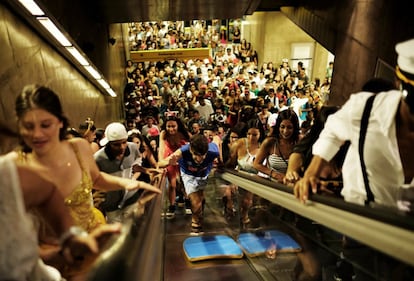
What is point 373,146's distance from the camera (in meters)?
1.40

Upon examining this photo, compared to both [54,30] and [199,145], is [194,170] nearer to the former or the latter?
[199,145]

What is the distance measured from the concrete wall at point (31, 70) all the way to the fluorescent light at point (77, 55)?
9.5 inches

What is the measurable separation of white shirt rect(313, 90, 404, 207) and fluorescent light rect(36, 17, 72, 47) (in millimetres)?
3616

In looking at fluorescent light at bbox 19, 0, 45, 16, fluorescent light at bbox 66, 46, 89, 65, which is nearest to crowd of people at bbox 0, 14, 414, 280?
fluorescent light at bbox 66, 46, 89, 65

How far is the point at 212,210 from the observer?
15.0ft

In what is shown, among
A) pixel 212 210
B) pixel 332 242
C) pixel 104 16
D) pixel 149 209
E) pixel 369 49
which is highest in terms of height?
pixel 104 16

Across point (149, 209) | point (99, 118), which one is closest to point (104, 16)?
point (99, 118)

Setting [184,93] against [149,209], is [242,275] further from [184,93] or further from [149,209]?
[184,93]

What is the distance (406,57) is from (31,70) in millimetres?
4367

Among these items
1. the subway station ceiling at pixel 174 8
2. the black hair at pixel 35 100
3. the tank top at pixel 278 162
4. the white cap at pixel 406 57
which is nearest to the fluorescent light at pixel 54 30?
the black hair at pixel 35 100

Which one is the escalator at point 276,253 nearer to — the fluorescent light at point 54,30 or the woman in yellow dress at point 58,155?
the woman in yellow dress at point 58,155

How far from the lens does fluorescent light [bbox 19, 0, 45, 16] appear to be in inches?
122

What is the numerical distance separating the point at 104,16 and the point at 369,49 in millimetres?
7739

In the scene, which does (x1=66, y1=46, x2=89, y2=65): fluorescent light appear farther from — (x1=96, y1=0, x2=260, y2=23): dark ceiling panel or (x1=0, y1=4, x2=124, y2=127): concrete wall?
(x1=96, y1=0, x2=260, y2=23): dark ceiling panel
